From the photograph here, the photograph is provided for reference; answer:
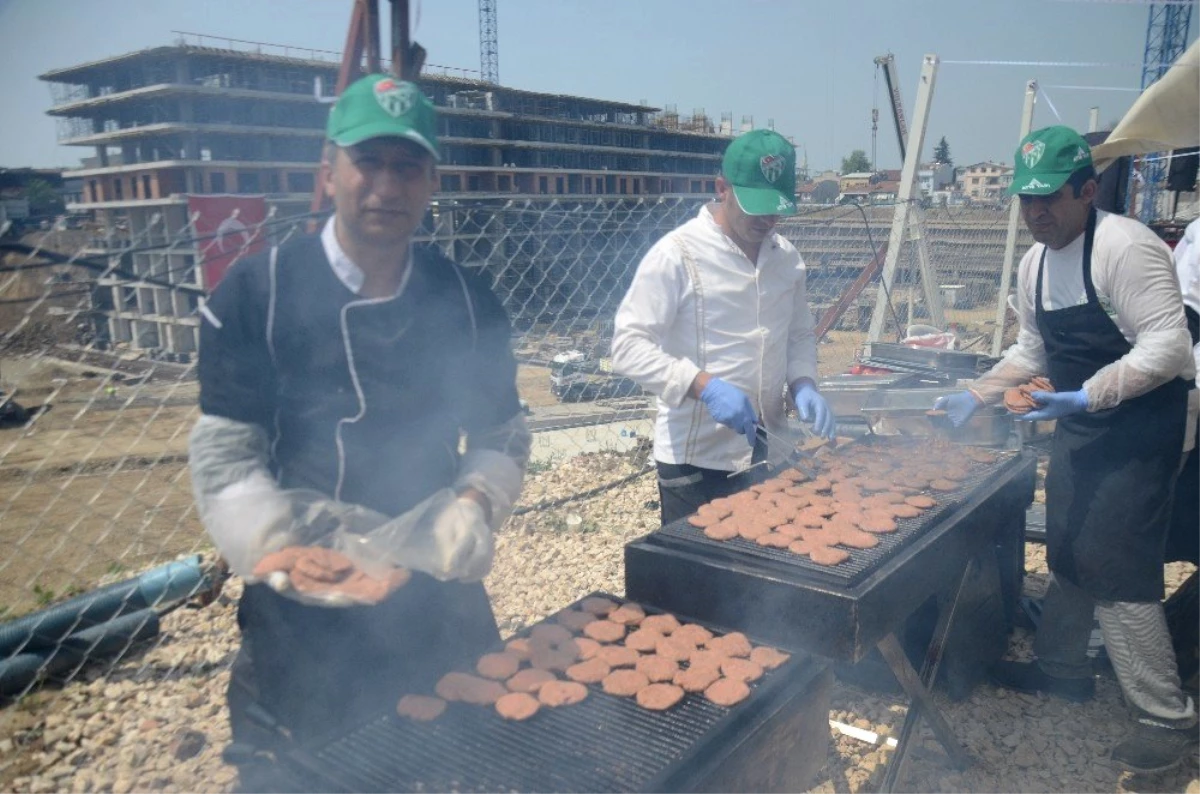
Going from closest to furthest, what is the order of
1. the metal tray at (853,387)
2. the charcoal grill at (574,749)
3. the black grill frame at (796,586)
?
the charcoal grill at (574,749) < the black grill frame at (796,586) < the metal tray at (853,387)

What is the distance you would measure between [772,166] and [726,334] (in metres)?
0.64

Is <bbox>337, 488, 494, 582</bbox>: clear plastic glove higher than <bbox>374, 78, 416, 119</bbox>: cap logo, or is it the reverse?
<bbox>374, 78, 416, 119</bbox>: cap logo

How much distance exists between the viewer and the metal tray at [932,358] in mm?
5500

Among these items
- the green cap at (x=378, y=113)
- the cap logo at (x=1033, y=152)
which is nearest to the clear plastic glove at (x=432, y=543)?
the green cap at (x=378, y=113)

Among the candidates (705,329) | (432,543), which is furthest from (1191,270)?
(432,543)

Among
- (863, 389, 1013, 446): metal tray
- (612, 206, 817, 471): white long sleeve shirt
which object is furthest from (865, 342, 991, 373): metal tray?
(612, 206, 817, 471): white long sleeve shirt

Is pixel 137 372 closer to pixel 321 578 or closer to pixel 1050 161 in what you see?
pixel 321 578

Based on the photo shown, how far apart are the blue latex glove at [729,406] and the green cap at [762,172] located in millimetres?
630

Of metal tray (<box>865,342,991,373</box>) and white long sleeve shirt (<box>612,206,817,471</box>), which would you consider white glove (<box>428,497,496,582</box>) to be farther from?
metal tray (<box>865,342,991,373</box>)

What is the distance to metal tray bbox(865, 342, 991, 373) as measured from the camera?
18.0ft

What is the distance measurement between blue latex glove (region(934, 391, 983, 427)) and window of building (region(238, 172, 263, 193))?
337cm

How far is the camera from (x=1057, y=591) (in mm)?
3383

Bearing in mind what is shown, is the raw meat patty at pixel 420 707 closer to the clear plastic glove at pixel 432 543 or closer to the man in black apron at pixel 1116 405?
the clear plastic glove at pixel 432 543

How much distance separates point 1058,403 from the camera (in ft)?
9.76
